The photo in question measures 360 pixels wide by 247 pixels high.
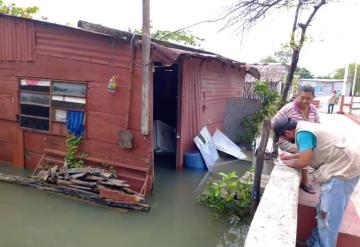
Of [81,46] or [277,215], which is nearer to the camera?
[277,215]

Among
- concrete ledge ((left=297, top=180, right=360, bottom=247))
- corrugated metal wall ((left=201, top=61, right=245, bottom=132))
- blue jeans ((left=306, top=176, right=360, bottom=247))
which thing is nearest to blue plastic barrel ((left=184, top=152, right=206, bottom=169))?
corrugated metal wall ((left=201, top=61, right=245, bottom=132))

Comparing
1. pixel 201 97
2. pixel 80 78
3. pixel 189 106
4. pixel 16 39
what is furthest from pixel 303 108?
pixel 16 39

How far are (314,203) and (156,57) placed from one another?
13.4 ft

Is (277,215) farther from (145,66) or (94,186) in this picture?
(94,186)

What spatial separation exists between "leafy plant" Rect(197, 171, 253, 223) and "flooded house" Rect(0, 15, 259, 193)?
4.84 ft

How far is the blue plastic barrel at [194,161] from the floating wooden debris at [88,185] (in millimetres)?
2622

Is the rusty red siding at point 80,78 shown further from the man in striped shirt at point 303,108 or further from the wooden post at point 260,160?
the man in striped shirt at point 303,108

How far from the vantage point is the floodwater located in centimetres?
524

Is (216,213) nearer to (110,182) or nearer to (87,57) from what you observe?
(110,182)

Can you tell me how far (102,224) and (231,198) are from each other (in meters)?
2.36

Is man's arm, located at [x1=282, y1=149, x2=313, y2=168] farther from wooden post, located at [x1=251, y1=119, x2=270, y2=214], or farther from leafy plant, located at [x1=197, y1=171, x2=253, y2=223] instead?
leafy plant, located at [x1=197, y1=171, x2=253, y2=223]

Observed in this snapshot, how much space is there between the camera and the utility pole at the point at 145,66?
626cm

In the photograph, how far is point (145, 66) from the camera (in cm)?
648

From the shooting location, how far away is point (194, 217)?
6.15 meters
